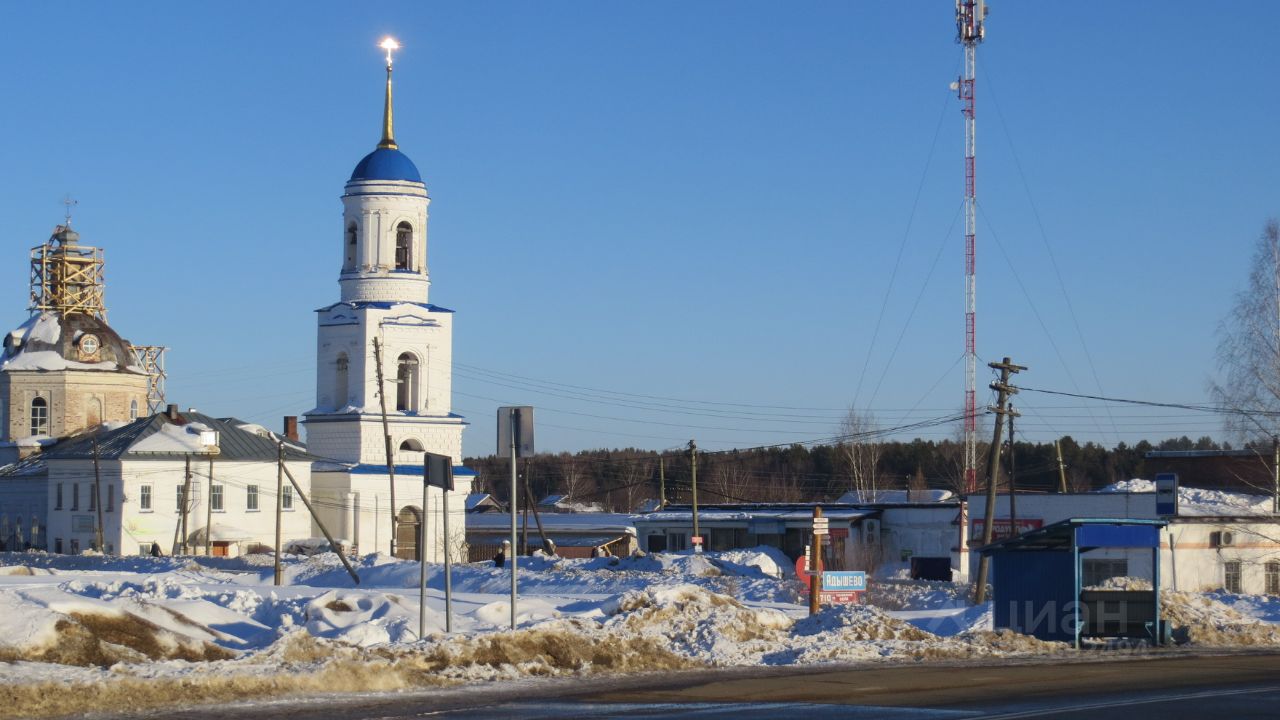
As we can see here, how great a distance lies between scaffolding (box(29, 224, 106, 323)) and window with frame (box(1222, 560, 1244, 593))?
5960 cm

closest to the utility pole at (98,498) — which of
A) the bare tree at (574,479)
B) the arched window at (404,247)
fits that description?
the arched window at (404,247)

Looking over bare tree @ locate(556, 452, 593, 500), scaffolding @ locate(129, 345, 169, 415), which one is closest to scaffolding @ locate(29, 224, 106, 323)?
scaffolding @ locate(129, 345, 169, 415)

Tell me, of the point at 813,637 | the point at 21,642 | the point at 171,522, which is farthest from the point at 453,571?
the point at 171,522

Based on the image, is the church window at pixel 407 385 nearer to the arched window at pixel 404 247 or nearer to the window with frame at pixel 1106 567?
the arched window at pixel 404 247

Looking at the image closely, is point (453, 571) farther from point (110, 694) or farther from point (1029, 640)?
point (110, 694)

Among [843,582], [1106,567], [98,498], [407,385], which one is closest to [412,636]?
[843,582]

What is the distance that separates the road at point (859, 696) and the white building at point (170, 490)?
149 ft

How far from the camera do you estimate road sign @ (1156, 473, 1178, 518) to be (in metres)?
39.8

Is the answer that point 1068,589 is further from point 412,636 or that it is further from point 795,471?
point 795,471

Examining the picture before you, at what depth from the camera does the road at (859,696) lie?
17.2 m

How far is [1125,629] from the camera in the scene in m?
28.4

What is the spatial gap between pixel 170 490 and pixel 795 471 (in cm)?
8434

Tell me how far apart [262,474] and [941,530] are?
27.3 meters

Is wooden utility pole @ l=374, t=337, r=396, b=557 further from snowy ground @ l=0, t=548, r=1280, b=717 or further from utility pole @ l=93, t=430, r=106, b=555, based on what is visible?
snowy ground @ l=0, t=548, r=1280, b=717
